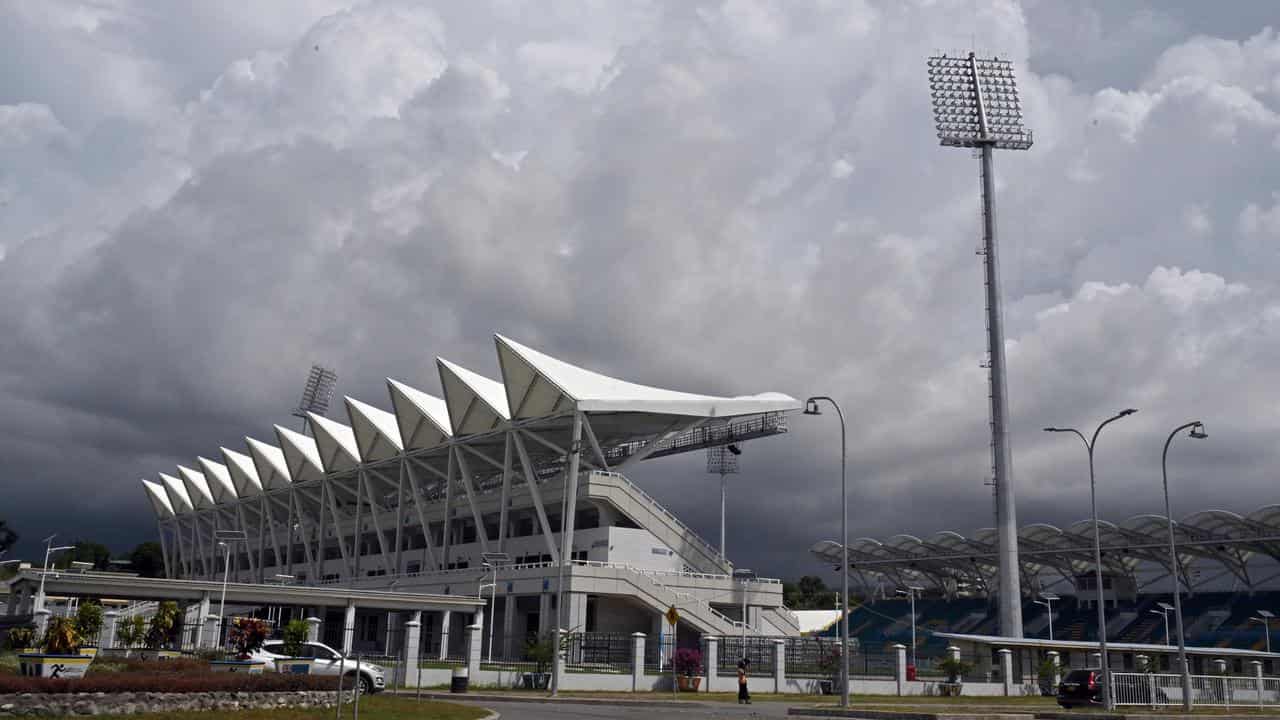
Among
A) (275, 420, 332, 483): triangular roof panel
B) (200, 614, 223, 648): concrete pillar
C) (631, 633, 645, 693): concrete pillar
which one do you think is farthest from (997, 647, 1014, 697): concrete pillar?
(275, 420, 332, 483): triangular roof panel

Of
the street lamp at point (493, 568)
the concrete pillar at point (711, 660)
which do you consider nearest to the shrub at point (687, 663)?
the concrete pillar at point (711, 660)

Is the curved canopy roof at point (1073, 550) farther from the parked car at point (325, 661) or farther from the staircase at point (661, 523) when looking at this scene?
the parked car at point (325, 661)

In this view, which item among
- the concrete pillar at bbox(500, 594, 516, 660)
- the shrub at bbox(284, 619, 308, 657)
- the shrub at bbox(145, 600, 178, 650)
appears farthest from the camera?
the concrete pillar at bbox(500, 594, 516, 660)

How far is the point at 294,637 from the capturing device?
3688cm

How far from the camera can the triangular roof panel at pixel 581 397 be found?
60469mm

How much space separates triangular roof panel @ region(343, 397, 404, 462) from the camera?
82.2 metres

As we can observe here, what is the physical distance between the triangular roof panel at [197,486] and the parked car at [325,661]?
9443 centimetres

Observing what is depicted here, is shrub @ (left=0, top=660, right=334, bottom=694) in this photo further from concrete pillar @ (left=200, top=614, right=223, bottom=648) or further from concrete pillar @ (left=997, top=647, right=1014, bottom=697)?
concrete pillar @ (left=997, top=647, right=1014, bottom=697)

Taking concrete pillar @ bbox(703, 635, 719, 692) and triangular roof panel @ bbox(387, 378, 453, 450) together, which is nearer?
concrete pillar @ bbox(703, 635, 719, 692)

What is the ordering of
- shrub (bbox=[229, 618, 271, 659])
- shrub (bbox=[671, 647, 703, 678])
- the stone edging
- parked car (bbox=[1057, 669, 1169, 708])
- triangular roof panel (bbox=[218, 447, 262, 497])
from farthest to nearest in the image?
triangular roof panel (bbox=[218, 447, 262, 497]) → shrub (bbox=[671, 647, 703, 678]) → parked car (bbox=[1057, 669, 1169, 708]) → shrub (bbox=[229, 618, 271, 659]) → the stone edging

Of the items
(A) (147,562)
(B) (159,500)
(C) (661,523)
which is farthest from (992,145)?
(A) (147,562)

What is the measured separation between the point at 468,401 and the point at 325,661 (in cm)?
3569

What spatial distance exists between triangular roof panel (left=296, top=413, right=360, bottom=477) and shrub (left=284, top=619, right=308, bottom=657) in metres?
49.8

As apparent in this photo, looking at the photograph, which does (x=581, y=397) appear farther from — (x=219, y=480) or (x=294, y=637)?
(x=219, y=480)
